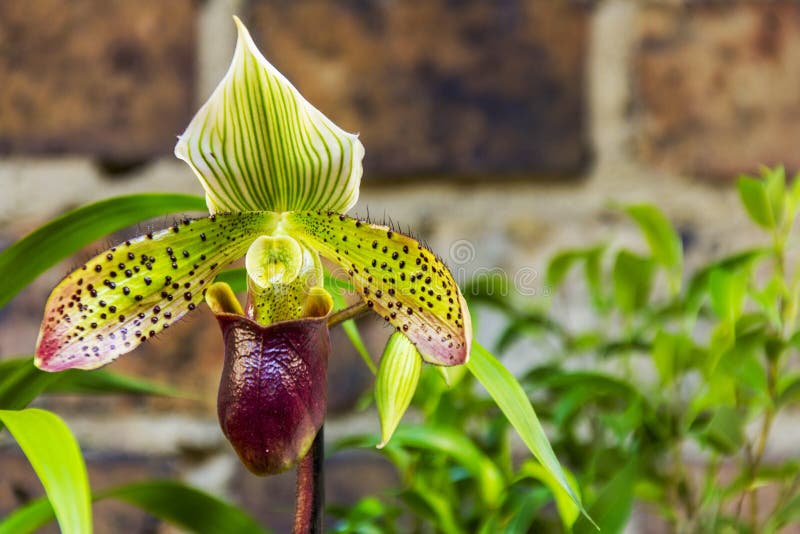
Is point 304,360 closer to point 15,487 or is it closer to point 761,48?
point 15,487

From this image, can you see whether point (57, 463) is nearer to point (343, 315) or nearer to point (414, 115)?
point (343, 315)

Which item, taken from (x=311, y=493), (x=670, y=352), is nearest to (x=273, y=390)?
(x=311, y=493)

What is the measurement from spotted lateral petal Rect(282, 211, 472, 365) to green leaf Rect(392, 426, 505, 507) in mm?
78

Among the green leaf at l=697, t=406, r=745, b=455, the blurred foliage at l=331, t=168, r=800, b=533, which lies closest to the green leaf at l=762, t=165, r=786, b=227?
the blurred foliage at l=331, t=168, r=800, b=533

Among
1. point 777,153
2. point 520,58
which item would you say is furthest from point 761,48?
point 520,58

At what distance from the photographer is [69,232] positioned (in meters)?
0.37

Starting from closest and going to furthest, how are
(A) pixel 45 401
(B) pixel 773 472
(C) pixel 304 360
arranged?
(C) pixel 304 360
(B) pixel 773 472
(A) pixel 45 401

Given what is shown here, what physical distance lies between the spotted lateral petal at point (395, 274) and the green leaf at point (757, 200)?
0.19 metres

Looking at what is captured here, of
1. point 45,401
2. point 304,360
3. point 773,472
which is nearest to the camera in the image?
point 304,360

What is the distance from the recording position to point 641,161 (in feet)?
2.49

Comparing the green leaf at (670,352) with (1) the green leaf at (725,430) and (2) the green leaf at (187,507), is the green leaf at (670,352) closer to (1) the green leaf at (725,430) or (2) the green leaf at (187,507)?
(1) the green leaf at (725,430)

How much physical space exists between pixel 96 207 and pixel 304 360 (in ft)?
0.40

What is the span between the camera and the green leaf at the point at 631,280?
505 mm

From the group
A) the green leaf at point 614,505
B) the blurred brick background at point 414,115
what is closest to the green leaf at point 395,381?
A: the green leaf at point 614,505
